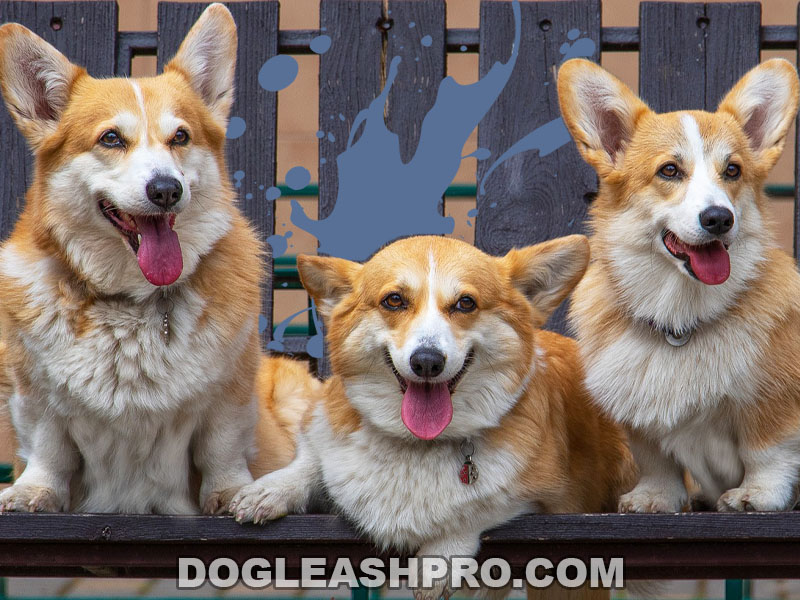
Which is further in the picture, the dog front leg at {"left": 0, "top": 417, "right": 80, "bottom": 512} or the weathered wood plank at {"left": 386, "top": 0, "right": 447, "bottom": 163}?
the weathered wood plank at {"left": 386, "top": 0, "right": 447, "bottom": 163}

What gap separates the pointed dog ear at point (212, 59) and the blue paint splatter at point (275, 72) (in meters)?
0.67

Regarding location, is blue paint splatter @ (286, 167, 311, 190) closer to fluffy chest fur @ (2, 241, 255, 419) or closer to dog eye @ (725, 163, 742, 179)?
fluffy chest fur @ (2, 241, 255, 419)

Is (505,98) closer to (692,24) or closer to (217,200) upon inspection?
(692,24)

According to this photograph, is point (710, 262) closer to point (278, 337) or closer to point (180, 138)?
point (180, 138)

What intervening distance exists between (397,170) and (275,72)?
533 millimetres

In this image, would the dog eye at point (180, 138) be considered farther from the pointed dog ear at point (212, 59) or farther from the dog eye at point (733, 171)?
the dog eye at point (733, 171)

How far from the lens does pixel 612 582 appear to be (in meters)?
2.68

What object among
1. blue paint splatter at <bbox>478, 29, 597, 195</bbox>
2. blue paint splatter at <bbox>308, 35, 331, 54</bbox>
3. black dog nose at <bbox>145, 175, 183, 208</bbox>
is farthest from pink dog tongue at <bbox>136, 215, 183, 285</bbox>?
blue paint splatter at <bbox>478, 29, 597, 195</bbox>

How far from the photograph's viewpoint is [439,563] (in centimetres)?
259

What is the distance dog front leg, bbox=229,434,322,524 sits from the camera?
2.62 meters

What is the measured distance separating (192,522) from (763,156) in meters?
1.76

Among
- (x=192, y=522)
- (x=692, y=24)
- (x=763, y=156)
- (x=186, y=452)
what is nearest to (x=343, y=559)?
(x=192, y=522)

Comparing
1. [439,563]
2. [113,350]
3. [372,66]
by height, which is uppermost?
[372,66]

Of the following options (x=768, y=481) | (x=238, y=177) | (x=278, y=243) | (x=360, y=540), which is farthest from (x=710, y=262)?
(x=238, y=177)
